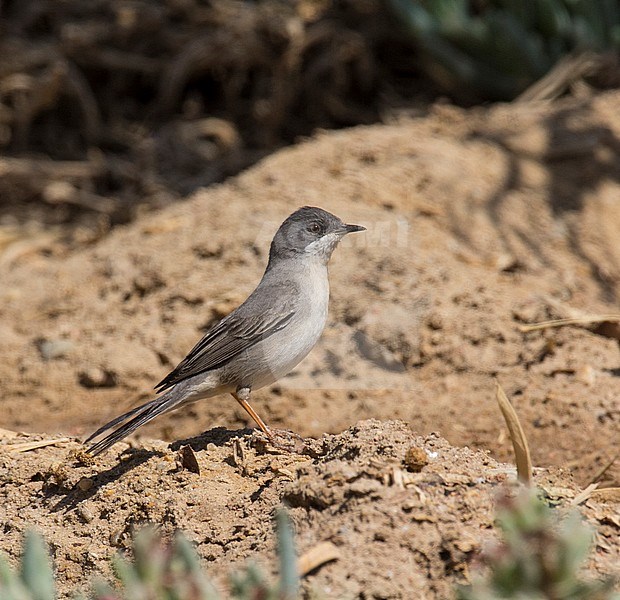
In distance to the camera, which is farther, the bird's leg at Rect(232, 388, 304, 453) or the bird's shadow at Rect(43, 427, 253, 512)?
the bird's leg at Rect(232, 388, 304, 453)

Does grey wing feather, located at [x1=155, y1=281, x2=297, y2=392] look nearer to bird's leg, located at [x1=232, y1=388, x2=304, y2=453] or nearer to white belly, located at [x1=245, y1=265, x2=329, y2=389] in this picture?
white belly, located at [x1=245, y1=265, x2=329, y2=389]

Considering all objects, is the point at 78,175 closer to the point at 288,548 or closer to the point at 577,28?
the point at 577,28

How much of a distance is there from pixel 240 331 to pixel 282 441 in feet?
2.43

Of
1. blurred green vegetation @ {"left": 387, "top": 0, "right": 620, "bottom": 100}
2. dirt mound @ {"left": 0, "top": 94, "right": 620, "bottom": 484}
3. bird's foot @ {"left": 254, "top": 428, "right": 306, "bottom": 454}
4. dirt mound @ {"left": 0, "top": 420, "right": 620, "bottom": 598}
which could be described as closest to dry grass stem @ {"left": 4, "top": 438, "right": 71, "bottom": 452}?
dirt mound @ {"left": 0, "top": 420, "right": 620, "bottom": 598}

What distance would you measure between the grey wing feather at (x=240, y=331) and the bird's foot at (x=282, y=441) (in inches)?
20.0

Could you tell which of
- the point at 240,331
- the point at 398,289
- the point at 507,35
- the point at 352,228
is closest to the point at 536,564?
the point at 240,331

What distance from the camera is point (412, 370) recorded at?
660cm

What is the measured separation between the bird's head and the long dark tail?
1201mm

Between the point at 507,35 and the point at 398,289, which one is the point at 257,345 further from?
the point at 507,35

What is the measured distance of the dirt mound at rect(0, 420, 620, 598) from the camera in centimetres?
345

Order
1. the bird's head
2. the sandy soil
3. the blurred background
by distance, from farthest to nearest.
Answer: the blurred background → the bird's head → the sandy soil

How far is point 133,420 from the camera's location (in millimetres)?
4770

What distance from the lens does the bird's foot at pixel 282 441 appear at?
15.3 feet

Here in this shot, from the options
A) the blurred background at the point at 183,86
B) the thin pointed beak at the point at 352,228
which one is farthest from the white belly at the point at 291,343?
the blurred background at the point at 183,86
